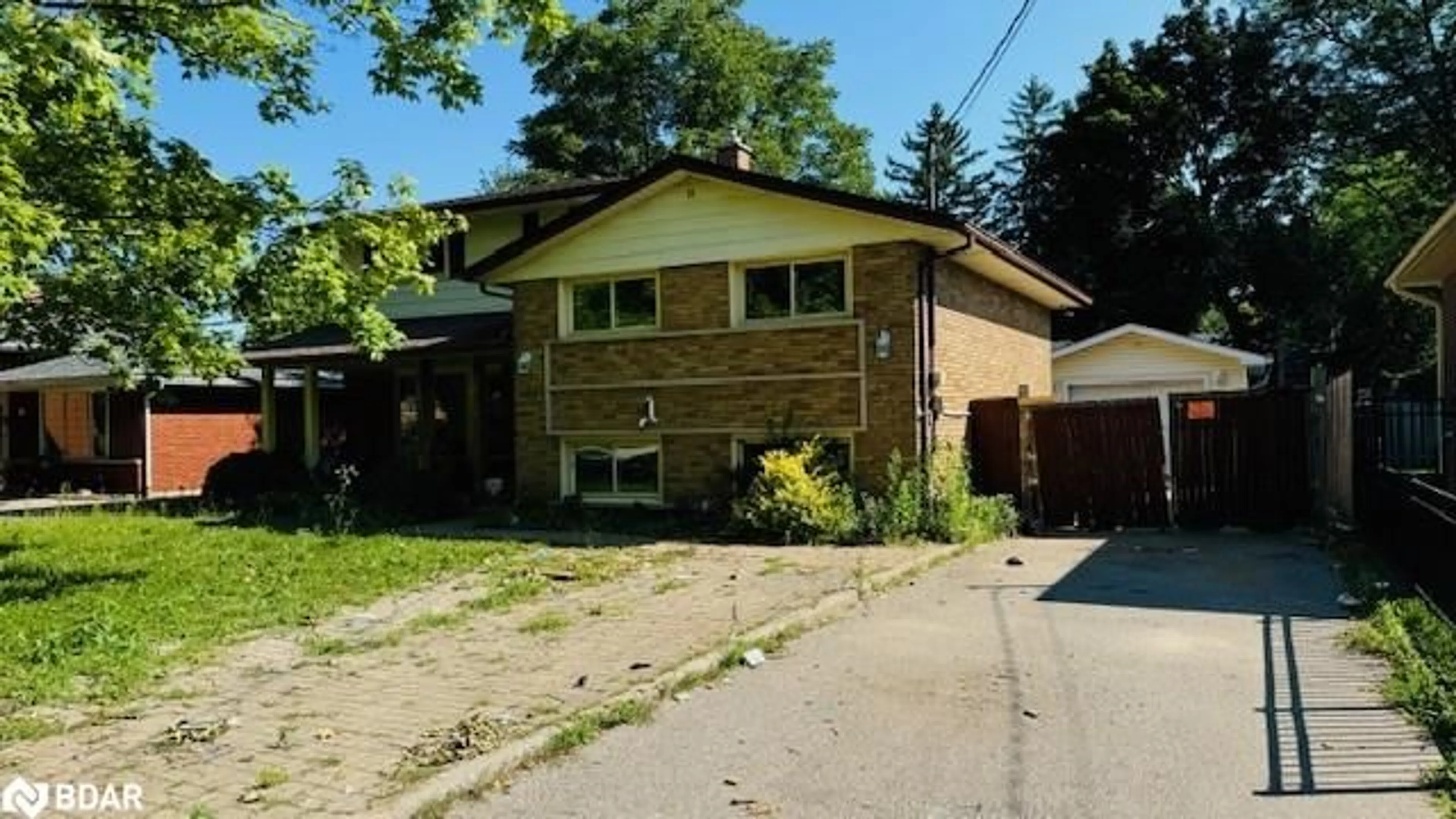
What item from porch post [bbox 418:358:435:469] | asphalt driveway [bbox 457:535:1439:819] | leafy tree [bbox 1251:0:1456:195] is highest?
leafy tree [bbox 1251:0:1456:195]

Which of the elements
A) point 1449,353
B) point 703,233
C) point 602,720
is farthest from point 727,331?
point 602,720

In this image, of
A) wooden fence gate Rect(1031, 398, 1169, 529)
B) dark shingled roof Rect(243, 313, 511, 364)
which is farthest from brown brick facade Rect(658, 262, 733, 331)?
wooden fence gate Rect(1031, 398, 1169, 529)

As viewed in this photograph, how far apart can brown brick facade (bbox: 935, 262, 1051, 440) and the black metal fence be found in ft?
17.0

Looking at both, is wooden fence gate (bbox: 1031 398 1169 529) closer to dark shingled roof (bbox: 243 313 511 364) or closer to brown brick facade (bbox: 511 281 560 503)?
brown brick facade (bbox: 511 281 560 503)

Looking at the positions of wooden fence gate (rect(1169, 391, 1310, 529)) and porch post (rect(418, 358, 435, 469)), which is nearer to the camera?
wooden fence gate (rect(1169, 391, 1310, 529))

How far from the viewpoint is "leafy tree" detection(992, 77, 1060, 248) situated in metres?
42.4

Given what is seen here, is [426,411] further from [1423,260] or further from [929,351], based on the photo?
[1423,260]

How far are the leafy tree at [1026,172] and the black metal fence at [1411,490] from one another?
982 inches

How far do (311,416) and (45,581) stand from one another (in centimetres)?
1057

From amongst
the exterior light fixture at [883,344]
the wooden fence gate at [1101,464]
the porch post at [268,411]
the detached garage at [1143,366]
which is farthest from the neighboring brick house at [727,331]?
the detached garage at [1143,366]

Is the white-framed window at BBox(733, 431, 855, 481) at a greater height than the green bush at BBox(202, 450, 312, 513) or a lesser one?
greater

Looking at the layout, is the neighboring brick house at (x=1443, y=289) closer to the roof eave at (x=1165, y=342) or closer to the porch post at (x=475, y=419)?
the roof eave at (x=1165, y=342)

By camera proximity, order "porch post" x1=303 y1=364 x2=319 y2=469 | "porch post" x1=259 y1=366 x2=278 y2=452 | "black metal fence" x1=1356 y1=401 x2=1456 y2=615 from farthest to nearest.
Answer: "porch post" x1=259 y1=366 x2=278 y2=452, "porch post" x1=303 y1=364 x2=319 y2=469, "black metal fence" x1=1356 y1=401 x2=1456 y2=615

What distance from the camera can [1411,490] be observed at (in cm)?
973
